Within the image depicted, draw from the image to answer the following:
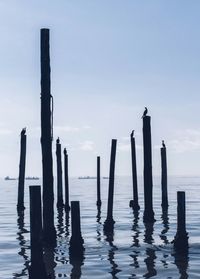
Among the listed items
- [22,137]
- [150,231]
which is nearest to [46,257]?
[150,231]

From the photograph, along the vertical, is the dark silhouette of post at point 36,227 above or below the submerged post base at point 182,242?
above

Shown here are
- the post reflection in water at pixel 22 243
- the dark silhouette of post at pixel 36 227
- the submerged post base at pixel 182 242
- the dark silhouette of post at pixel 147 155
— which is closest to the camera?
the dark silhouette of post at pixel 36 227

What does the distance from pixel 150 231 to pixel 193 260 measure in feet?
20.7

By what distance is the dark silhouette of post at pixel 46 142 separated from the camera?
13.4m

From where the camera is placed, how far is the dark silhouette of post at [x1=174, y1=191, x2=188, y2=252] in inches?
533

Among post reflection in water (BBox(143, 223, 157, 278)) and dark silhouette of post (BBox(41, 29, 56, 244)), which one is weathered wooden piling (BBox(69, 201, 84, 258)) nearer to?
dark silhouette of post (BBox(41, 29, 56, 244))

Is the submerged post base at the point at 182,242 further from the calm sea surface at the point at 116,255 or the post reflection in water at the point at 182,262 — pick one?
the calm sea surface at the point at 116,255

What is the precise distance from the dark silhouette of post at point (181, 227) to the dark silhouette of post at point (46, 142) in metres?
3.31

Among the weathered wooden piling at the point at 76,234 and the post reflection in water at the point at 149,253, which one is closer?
the post reflection in water at the point at 149,253

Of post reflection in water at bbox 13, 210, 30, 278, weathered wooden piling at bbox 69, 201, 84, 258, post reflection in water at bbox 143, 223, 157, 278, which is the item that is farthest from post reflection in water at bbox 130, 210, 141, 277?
post reflection in water at bbox 13, 210, 30, 278

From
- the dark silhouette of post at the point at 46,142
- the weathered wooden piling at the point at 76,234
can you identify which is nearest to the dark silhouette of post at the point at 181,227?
the weathered wooden piling at the point at 76,234

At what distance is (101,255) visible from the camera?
1421 cm

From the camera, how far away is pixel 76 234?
12.9 m

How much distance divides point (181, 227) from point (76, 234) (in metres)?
2.82
